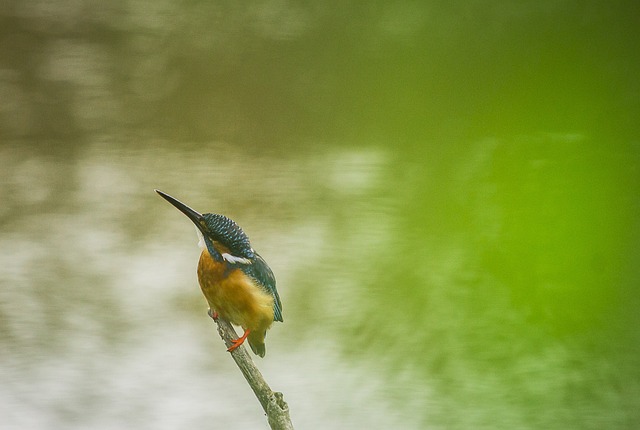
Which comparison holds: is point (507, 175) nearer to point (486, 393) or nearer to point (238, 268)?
point (486, 393)

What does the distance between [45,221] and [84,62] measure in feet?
0.95

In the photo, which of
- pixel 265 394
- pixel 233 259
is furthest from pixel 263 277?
pixel 265 394

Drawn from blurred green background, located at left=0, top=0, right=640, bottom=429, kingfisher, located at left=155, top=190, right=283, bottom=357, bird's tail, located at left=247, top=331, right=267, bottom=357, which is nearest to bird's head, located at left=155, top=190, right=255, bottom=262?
kingfisher, located at left=155, top=190, right=283, bottom=357

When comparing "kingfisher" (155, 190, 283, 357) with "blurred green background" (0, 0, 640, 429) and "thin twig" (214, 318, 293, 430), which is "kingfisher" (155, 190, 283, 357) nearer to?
"thin twig" (214, 318, 293, 430)

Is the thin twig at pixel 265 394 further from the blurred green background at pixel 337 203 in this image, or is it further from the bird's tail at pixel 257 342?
the blurred green background at pixel 337 203

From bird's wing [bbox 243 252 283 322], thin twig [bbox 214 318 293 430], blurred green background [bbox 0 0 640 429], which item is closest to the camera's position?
thin twig [bbox 214 318 293 430]

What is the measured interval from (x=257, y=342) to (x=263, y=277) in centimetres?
11

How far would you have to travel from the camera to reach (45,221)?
123cm

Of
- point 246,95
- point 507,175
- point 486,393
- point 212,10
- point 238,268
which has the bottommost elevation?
point 486,393

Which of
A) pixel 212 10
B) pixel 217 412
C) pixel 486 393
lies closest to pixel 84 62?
pixel 212 10

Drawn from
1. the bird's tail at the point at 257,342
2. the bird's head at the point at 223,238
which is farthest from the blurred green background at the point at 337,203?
the bird's head at the point at 223,238

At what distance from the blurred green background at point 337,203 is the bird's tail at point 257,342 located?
13cm

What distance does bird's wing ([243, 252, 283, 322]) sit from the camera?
1.02 meters

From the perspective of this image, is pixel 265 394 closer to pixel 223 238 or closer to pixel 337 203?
pixel 223 238
